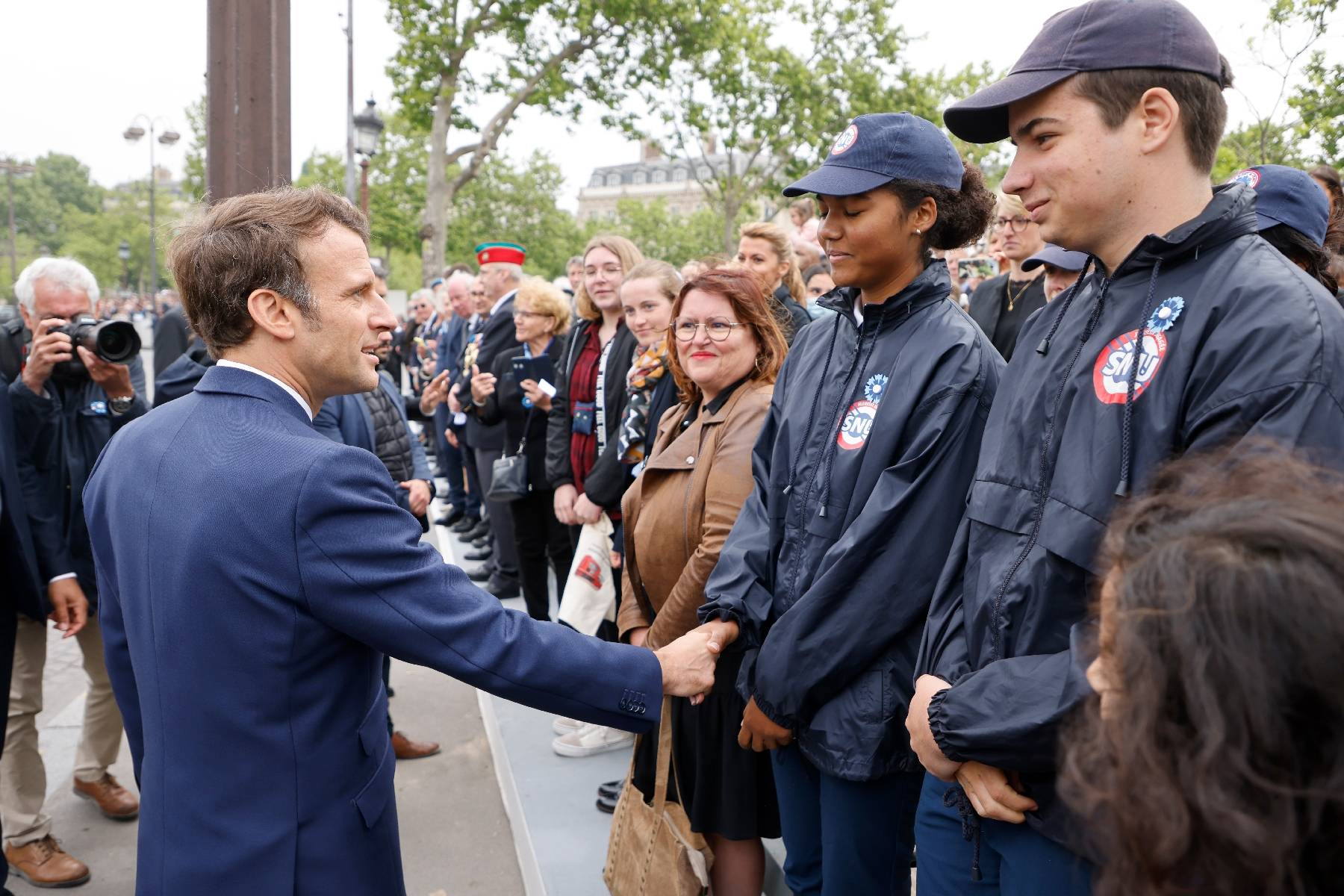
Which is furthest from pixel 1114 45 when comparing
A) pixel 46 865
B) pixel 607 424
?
pixel 46 865

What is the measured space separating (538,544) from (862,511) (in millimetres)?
3918

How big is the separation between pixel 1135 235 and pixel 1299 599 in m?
1.01

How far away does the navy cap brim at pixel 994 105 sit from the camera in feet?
5.39

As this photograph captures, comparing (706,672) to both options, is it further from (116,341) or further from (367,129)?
(367,129)

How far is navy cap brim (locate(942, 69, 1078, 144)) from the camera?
5.39ft

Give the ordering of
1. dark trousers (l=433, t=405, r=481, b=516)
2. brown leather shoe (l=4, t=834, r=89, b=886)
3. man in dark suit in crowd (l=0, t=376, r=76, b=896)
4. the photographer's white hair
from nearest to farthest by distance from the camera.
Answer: man in dark suit in crowd (l=0, t=376, r=76, b=896) → brown leather shoe (l=4, t=834, r=89, b=886) → the photographer's white hair → dark trousers (l=433, t=405, r=481, b=516)

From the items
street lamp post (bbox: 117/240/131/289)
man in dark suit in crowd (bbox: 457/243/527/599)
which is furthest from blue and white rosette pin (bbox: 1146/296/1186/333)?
street lamp post (bbox: 117/240/131/289)

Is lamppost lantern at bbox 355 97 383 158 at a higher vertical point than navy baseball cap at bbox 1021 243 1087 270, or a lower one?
higher

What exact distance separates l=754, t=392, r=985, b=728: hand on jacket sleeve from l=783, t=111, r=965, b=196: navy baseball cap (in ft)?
Result: 1.82

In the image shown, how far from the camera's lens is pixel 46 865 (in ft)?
12.4

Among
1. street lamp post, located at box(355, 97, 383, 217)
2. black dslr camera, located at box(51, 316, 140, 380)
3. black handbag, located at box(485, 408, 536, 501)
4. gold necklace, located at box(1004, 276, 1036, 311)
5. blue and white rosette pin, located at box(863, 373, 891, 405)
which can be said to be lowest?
black handbag, located at box(485, 408, 536, 501)

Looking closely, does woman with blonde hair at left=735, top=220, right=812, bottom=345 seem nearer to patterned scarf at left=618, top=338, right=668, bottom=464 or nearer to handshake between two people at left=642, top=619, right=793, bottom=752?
patterned scarf at left=618, top=338, right=668, bottom=464

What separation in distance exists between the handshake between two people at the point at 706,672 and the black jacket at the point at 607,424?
1938mm

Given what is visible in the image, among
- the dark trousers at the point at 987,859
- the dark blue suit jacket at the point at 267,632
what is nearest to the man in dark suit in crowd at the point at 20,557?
the dark blue suit jacket at the point at 267,632
